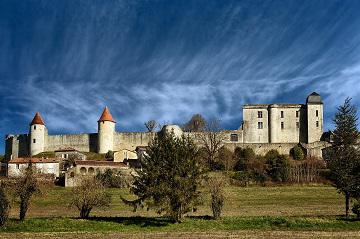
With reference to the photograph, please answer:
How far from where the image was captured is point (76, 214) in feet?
125

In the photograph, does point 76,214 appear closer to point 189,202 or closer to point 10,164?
point 189,202

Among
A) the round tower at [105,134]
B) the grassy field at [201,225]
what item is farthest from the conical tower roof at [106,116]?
the grassy field at [201,225]

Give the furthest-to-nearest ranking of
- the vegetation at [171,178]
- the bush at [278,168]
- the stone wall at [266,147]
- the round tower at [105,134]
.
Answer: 1. the round tower at [105,134]
2. the stone wall at [266,147]
3. the bush at [278,168]
4. the vegetation at [171,178]

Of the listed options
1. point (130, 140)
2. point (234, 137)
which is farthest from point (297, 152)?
point (130, 140)

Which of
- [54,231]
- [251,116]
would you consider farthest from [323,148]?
[54,231]

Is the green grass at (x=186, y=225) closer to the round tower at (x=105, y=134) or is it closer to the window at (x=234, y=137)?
the window at (x=234, y=137)

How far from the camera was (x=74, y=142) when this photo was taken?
90562mm

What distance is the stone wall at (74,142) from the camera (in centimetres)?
9019

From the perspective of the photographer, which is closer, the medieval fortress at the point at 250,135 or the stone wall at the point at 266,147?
the stone wall at the point at 266,147

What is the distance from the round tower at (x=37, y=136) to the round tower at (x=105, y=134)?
10520 millimetres

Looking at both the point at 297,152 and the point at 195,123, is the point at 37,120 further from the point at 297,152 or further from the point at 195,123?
the point at 297,152

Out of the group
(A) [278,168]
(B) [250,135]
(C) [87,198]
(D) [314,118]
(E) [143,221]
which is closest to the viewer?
(E) [143,221]

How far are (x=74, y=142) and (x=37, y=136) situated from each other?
21.8 ft

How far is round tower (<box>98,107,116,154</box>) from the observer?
290ft
